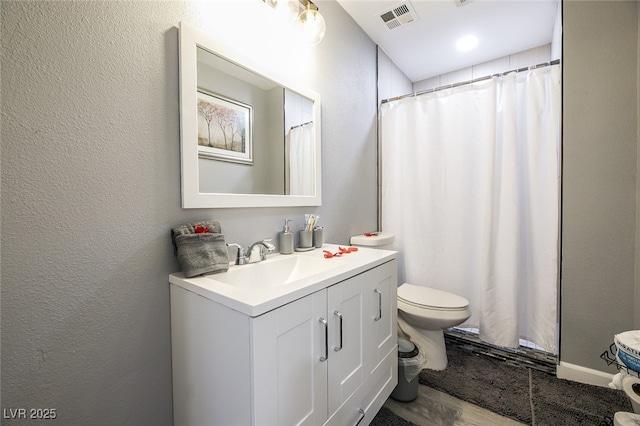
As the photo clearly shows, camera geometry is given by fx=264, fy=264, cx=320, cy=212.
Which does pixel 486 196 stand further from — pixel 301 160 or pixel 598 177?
pixel 301 160

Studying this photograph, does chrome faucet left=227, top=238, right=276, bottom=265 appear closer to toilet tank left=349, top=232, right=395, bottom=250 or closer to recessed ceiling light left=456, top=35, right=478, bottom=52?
toilet tank left=349, top=232, right=395, bottom=250

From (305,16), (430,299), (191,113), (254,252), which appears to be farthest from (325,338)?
(305,16)

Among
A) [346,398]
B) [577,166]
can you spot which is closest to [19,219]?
[346,398]

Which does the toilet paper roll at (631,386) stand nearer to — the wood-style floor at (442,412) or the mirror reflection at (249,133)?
the wood-style floor at (442,412)

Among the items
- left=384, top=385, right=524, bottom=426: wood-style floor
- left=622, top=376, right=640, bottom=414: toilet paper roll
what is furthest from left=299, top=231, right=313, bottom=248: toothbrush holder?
left=622, top=376, right=640, bottom=414: toilet paper roll

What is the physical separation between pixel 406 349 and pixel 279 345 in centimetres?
102

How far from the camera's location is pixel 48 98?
70 cm

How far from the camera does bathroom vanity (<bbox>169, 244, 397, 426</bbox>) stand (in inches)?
26.9

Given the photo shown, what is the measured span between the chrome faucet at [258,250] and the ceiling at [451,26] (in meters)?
1.67

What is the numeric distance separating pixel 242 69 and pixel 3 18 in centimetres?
69

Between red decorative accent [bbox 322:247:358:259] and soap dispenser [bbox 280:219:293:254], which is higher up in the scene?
soap dispenser [bbox 280:219:293:254]

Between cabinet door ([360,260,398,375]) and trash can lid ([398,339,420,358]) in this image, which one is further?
trash can lid ([398,339,420,358])

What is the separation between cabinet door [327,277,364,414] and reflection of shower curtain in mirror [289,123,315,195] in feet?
2.10

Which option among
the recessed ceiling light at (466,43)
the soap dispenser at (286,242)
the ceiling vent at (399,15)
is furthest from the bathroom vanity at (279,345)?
the recessed ceiling light at (466,43)
